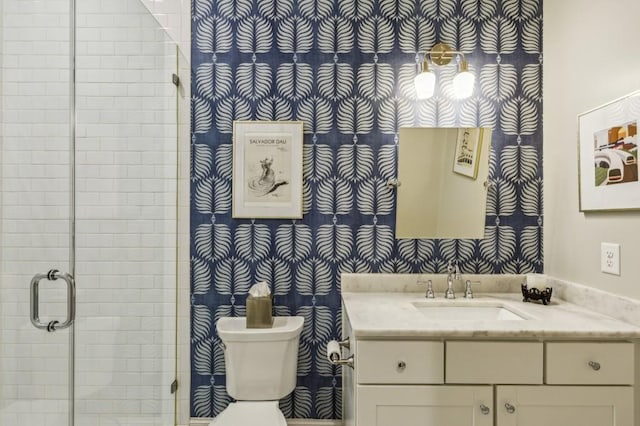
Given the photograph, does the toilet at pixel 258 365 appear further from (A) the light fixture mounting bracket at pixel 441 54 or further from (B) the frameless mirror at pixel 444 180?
(A) the light fixture mounting bracket at pixel 441 54

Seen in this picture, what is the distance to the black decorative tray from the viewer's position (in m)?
1.85

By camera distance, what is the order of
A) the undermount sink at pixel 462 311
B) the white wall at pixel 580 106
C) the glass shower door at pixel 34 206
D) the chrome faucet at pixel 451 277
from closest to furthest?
the glass shower door at pixel 34 206 → the white wall at pixel 580 106 → the undermount sink at pixel 462 311 → the chrome faucet at pixel 451 277

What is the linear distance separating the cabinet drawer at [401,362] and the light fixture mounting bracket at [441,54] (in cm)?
137

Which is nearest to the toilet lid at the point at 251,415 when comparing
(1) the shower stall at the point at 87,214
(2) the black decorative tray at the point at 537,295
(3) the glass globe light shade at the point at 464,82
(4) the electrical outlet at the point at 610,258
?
(1) the shower stall at the point at 87,214

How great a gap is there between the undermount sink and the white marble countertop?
0.09 m

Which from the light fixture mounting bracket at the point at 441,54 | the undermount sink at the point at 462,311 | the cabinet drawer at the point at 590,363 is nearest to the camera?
the cabinet drawer at the point at 590,363

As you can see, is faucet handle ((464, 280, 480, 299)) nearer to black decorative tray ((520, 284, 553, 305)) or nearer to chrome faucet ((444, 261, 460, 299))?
chrome faucet ((444, 261, 460, 299))

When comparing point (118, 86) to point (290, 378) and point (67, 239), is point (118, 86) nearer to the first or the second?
point (67, 239)

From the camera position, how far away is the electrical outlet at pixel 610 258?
156 cm

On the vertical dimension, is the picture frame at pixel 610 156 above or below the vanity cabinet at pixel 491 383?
above

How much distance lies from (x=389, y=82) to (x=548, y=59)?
77 centimetres

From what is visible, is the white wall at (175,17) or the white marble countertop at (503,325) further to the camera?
the white wall at (175,17)

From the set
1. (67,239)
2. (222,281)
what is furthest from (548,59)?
(67,239)

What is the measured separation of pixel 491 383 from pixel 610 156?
931 mm
